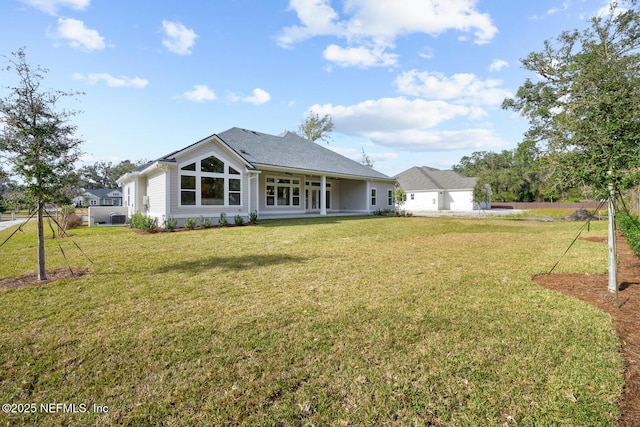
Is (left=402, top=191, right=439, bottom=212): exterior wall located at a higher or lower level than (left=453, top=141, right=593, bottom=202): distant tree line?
lower

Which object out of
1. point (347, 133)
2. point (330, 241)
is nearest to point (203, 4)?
point (330, 241)

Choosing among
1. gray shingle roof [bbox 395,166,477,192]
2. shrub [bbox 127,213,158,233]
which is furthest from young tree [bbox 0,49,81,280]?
gray shingle roof [bbox 395,166,477,192]

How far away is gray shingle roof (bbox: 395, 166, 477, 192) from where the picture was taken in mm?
36938

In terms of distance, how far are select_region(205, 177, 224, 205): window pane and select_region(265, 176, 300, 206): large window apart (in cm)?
491

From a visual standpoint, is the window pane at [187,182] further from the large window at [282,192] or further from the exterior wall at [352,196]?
the exterior wall at [352,196]

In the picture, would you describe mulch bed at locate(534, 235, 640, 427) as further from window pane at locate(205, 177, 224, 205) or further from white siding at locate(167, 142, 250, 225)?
window pane at locate(205, 177, 224, 205)

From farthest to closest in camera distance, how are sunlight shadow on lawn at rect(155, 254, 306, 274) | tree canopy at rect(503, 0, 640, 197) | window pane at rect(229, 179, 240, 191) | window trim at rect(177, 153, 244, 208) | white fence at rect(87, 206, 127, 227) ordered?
white fence at rect(87, 206, 127, 227), window pane at rect(229, 179, 240, 191), window trim at rect(177, 153, 244, 208), sunlight shadow on lawn at rect(155, 254, 306, 274), tree canopy at rect(503, 0, 640, 197)

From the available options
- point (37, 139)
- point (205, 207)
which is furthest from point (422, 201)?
point (37, 139)

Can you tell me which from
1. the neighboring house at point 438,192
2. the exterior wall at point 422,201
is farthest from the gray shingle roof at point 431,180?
the exterior wall at point 422,201

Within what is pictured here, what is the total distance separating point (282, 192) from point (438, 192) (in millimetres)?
23595

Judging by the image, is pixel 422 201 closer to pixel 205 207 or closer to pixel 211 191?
pixel 211 191

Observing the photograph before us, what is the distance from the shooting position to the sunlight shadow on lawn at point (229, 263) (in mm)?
6316

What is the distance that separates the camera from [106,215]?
18.5 metres

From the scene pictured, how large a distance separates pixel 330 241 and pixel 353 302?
218 inches
